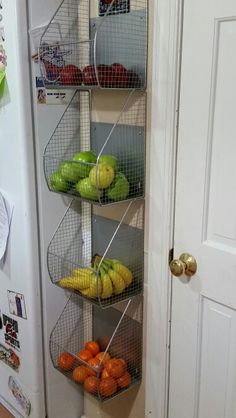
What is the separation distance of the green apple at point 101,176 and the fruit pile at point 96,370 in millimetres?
593

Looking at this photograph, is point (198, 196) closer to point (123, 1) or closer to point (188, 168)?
point (188, 168)

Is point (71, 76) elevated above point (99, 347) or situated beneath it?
elevated above

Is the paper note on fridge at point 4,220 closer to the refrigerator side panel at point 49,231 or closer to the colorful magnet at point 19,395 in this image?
the refrigerator side panel at point 49,231

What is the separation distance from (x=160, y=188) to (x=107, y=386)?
718 millimetres

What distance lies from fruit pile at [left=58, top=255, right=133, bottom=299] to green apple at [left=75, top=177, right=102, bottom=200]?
0.74 feet

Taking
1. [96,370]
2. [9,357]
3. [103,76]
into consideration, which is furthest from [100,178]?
[9,357]

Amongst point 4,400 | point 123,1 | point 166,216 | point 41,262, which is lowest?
point 4,400

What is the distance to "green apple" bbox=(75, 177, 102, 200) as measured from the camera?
4.40 feet

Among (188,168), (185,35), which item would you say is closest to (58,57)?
(185,35)

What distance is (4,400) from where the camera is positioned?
2.06 metres

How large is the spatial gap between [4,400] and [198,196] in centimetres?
143

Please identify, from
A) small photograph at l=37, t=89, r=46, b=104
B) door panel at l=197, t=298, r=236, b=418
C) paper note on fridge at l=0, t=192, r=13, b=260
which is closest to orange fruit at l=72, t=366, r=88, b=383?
door panel at l=197, t=298, r=236, b=418

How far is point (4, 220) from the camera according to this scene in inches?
67.8

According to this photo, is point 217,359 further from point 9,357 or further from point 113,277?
point 9,357
